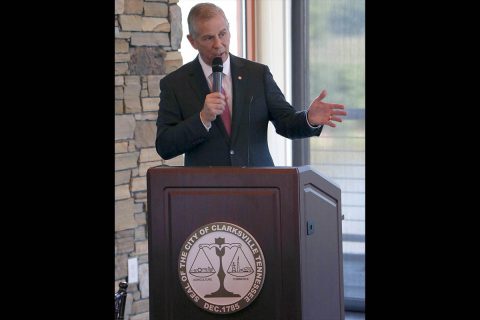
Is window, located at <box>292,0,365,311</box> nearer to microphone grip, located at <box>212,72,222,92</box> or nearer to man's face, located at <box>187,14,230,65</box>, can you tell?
man's face, located at <box>187,14,230,65</box>

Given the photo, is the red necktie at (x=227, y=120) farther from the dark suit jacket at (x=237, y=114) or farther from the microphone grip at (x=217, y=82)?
the microphone grip at (x=217, y=82)

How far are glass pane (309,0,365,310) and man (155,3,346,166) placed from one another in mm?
2141

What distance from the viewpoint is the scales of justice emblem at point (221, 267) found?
2.10m

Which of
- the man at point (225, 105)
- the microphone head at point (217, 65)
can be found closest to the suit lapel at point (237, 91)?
the man at point (225, 105)

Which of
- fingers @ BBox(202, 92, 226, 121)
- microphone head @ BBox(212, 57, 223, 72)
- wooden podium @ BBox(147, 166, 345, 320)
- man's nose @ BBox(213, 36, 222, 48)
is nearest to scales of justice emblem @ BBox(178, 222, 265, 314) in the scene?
wooden podium @ BBox(147, 166, 345, 320)

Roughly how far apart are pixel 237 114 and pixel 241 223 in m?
0.93

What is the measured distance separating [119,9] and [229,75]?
3.93 ft

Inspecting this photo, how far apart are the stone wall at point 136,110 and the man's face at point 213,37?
117cm

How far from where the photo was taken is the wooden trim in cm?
517

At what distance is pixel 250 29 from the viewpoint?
5.18m

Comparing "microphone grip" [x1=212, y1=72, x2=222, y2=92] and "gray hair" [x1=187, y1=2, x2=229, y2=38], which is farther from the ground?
"gray hair" [x1=187, y1=2, x2=229, y2=38]
